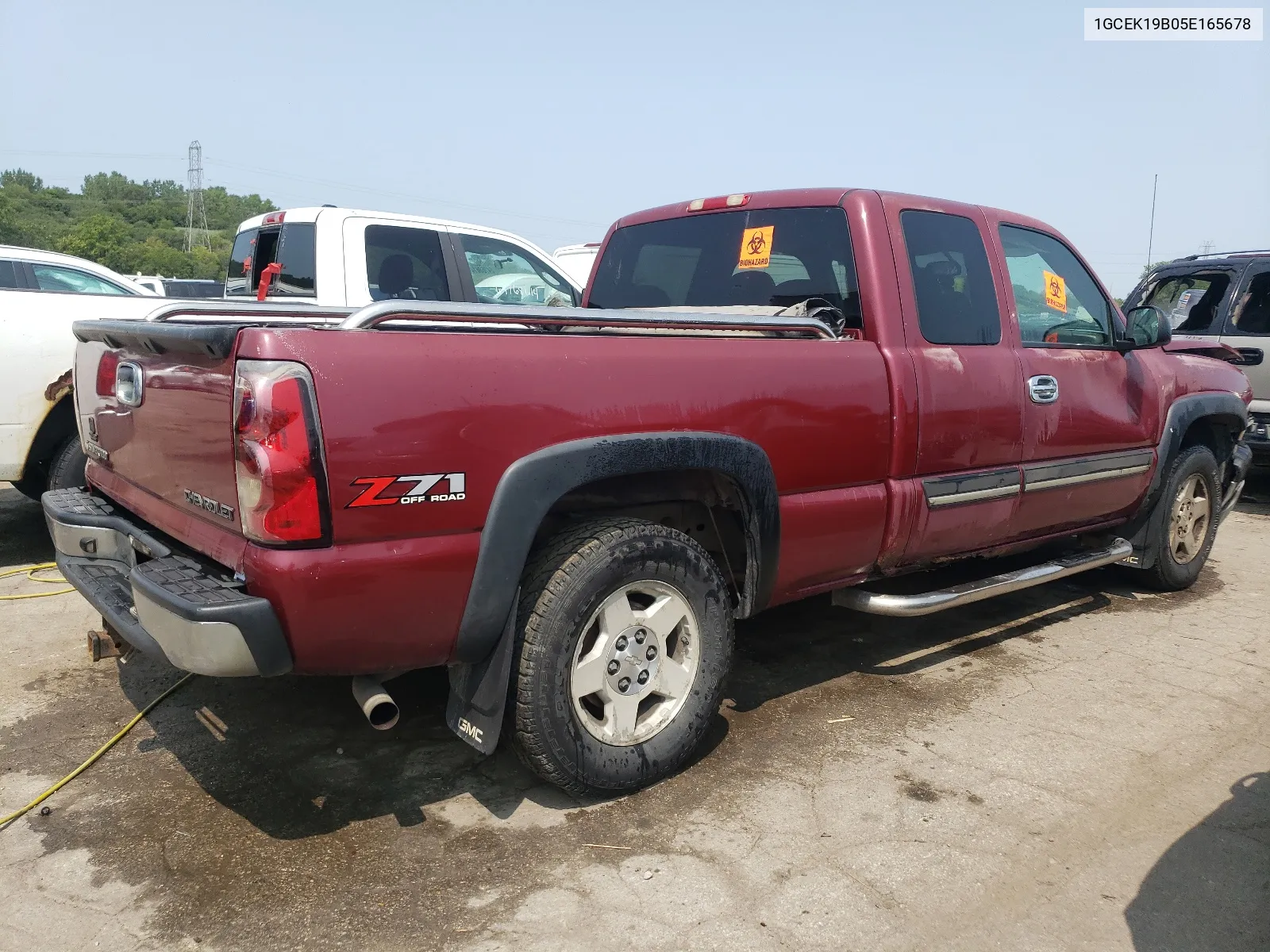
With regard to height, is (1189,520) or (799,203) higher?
(799,203)

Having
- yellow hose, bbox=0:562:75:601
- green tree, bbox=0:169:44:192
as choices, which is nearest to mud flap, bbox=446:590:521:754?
yellow hose, bbox=0:562:75:601

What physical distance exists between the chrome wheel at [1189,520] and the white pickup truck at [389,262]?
3.73 metres

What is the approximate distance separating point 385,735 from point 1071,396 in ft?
10.5

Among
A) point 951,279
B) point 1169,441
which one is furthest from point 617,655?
point 1169,441

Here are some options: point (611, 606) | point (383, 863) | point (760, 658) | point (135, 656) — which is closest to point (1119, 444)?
point (760, 658)

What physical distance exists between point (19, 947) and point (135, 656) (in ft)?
6.23

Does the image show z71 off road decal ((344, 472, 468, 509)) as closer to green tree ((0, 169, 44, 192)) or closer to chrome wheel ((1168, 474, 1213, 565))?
chrome wheel ((1168, 474, 1213, 565))

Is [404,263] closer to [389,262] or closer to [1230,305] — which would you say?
[389,262]

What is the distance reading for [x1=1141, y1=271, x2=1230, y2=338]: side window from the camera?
27.6 ft

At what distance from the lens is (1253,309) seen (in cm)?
822

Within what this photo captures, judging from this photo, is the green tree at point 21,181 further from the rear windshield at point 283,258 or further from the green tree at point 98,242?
the rear windshield at point 283,258

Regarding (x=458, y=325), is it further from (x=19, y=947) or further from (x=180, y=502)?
(x=19, y=947)

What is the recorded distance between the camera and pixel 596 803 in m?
2.96

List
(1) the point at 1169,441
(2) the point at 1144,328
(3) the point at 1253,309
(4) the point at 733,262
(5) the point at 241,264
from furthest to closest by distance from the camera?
(3) the point at 1253,309 < (5) the point at 241,264 < (1) the point at 1169,441 < (2) the point at 1144,328 < (4) the point at 733,262
